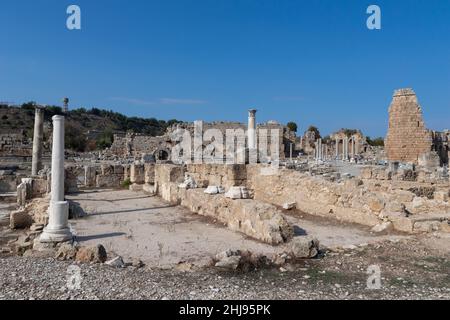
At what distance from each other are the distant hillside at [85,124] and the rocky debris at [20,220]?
1189 inches

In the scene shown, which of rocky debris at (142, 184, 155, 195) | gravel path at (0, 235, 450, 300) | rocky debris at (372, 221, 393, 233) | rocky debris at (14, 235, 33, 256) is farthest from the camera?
rocky debris at (142, 184, 155, 195)

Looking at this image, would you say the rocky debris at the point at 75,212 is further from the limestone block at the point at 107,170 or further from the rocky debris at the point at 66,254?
the limestone block at the point at 107,170

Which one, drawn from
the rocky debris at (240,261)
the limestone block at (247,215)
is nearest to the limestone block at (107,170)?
the limestone block at (247,215)

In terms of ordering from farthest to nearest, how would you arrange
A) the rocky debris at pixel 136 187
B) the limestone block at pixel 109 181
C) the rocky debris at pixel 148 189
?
the limestone block at pixel 109 181
the rocky debris at pixel 136 187
the rocky debris at pixel 148 189

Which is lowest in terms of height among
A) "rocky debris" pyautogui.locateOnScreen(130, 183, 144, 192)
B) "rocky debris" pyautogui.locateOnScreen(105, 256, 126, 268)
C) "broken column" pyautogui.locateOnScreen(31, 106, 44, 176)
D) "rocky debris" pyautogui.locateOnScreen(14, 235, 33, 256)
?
"rocky debris" pyautogui.locateOnScreen(14, 235, 33, 256)

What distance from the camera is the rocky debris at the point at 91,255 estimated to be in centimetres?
530

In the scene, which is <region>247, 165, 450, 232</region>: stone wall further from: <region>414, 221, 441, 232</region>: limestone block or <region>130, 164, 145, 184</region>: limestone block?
<region>130, 164, 145, 184</region>: limestone block

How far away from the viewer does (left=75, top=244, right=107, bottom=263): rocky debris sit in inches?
209

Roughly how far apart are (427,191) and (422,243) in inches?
225

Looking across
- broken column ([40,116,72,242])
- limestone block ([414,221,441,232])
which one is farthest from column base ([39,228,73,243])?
limestone block ([414,221,441,232])

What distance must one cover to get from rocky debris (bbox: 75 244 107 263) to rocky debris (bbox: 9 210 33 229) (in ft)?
15.0

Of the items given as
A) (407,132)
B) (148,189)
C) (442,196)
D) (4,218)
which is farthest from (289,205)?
(407,132)

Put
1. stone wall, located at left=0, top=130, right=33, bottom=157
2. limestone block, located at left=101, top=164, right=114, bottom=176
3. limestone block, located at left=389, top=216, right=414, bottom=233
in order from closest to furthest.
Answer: limestone block, located at left=389, top=216, right=414, bottom=233
limestone block, located at left=101, top=164, right=114, bottom=176
stone wall, located at left=0, top=130, right=33, bottom=157
